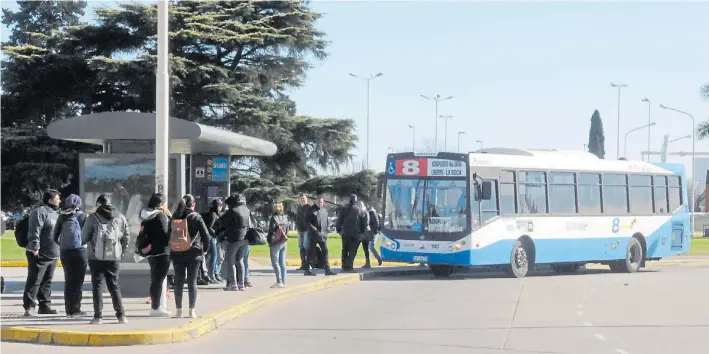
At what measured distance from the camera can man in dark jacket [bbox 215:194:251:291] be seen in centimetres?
1861

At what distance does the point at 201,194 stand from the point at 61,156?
21115 millimetres

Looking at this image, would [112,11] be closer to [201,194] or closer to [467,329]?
[201,194]

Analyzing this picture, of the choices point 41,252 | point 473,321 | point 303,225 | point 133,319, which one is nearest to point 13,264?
point 303,225

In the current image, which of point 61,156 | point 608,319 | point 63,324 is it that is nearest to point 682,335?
point 608,319

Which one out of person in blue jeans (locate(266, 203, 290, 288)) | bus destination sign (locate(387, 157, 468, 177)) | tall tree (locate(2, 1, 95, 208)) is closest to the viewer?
person in blue jeans (locate(266, 203, 290, 288))

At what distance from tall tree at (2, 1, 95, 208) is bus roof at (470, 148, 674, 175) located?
67.1 feet

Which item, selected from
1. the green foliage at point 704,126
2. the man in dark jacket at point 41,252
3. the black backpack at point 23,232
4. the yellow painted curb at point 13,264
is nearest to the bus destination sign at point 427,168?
the yellow painted curb at point 13,264

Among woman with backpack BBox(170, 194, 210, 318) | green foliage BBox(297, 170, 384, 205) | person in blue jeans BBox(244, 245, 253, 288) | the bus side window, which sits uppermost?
green foliage BBox(297, 170, 384, 205)

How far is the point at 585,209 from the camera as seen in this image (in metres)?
27.6

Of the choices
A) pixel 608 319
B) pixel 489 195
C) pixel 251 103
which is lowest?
pixel 608 319

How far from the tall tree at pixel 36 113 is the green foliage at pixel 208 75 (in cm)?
6

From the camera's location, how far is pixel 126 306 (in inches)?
622

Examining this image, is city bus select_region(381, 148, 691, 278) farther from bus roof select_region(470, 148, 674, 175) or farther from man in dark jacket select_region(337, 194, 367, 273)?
man in dark jacket select_region(337, 194, 367, 273)

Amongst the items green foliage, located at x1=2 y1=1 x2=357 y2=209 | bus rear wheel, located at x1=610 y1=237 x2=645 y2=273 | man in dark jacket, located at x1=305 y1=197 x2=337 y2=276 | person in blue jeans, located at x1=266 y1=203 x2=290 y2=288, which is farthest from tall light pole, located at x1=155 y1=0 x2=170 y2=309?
green foliage, located at x1=2 y1=1 x2=357 y2=209
